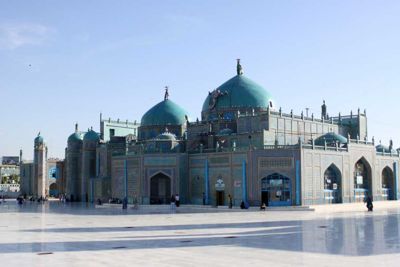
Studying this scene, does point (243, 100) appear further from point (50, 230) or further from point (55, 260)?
point (55, 260)

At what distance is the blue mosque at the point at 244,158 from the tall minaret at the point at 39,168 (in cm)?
2166

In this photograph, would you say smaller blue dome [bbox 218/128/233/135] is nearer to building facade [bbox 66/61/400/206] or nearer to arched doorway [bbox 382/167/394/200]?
building facade [bbox 66/61/400/206]

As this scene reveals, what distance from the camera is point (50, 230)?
25.6m

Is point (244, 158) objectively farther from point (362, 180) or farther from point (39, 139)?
point (39, 139)

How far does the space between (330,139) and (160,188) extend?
18.2 metres

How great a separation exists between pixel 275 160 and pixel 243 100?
504 inches

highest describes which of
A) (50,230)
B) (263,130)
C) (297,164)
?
(263,130)

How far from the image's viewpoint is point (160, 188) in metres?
55.1

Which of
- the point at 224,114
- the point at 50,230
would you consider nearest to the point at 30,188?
the point at 224,114

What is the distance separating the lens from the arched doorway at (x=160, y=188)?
54344 millimetres

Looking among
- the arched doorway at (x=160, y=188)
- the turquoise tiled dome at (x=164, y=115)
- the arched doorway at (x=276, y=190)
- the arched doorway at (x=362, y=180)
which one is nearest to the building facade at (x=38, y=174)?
the turquoise tiled dome at (x=164, y=115)

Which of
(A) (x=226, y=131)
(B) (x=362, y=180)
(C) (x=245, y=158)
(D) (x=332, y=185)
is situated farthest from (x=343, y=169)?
(A) (x=226, y=131)

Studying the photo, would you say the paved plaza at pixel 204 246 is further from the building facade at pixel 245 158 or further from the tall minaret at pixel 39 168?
the tall minaret at pixel 39 168

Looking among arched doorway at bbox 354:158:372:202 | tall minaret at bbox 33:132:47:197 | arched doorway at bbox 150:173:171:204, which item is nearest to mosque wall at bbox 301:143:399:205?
arched doorway at bbox 354:158:372:202
